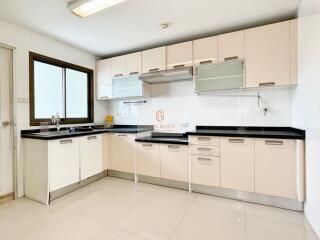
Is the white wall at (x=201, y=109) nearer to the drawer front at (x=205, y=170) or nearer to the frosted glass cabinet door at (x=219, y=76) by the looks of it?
the frosted glass cabinet door at (x=219, y=76)

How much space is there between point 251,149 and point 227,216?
83 cm

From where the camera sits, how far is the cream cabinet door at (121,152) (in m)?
3.08

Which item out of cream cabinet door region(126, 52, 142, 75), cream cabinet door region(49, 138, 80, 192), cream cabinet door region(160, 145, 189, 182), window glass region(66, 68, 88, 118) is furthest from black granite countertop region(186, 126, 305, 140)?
window glass region(66, 68, 88, 118)

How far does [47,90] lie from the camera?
294 cm

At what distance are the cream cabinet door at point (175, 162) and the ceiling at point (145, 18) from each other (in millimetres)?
1744

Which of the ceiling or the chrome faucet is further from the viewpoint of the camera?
the chrome faucet

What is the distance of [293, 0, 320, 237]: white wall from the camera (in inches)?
62.1

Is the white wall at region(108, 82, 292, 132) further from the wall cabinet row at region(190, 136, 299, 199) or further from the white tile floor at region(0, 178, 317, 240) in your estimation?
the white tile floor at region(0, 178, 317, 240)

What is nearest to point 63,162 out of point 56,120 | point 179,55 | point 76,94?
point 56,120

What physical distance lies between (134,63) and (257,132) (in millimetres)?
2264

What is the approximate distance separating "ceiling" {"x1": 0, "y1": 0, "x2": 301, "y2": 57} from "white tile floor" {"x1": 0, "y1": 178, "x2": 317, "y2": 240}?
235cm

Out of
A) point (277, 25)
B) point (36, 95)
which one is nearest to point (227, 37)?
point (277, 25)

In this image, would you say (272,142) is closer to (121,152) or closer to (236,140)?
(236,140)

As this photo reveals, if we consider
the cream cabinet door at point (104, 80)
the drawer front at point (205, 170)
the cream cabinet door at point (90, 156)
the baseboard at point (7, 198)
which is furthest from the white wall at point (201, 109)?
the baseboard at point (7, 198)
